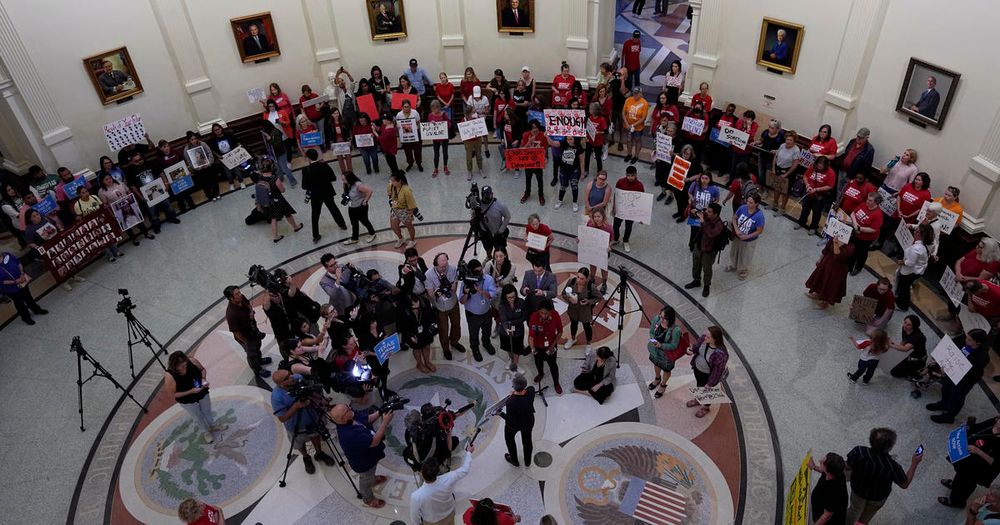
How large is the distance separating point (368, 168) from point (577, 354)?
705 centimetres

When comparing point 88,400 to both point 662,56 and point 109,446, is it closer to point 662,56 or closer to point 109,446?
point 109,446

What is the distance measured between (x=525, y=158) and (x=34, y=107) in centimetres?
902

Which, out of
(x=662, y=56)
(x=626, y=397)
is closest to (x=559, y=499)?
(x=626, y=397)

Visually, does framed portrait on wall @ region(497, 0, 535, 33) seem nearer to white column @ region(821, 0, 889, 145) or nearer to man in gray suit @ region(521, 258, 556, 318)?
white column @ region(821, 0, 889, 145)

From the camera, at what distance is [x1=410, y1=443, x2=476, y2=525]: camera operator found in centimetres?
596

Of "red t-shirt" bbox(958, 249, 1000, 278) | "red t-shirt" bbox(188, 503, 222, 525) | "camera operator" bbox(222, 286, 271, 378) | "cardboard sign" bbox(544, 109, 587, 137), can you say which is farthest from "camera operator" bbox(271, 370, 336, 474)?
"red t-shirt" bbox(958, 249, 1000, 278)

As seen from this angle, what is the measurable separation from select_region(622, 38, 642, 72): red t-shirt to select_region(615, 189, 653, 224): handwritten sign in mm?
6829

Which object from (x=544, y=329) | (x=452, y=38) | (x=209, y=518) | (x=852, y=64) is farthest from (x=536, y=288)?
(x=452, y=38)

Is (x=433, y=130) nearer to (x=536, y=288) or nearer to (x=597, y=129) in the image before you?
(x=597, y=129)

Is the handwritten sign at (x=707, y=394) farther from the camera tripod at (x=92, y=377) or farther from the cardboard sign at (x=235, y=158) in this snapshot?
the cardboard sign at (x=235, y=158)

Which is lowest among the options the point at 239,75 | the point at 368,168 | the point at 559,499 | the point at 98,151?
the point at 559,499

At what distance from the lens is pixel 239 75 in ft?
47.6

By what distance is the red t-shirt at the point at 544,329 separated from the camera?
805 centimetres

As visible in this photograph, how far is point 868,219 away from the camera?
9703mm
